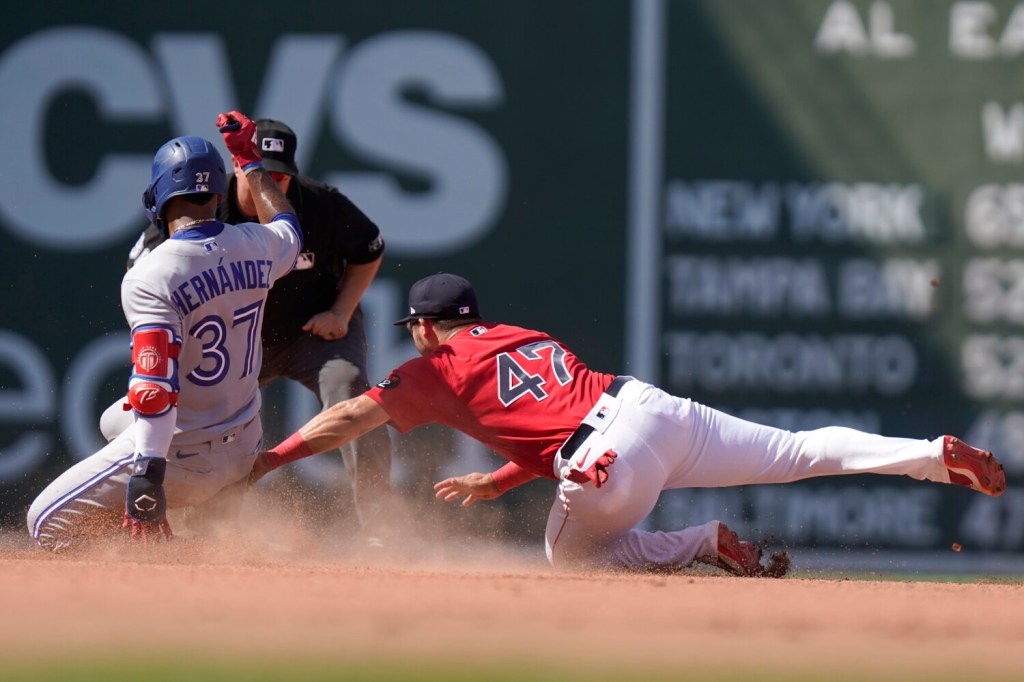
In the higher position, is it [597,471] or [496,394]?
[496,394]

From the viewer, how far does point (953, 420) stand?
6922 mm

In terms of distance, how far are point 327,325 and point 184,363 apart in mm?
1194

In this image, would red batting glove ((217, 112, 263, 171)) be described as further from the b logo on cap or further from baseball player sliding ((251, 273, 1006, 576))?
baseball player sliding ((251, 273, 1006, 576))

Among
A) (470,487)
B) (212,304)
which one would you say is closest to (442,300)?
(470,487)

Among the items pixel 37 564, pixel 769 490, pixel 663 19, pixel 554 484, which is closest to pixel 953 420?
pixel 769 490

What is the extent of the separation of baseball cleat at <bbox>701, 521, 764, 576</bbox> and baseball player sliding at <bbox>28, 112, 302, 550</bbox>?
167 centimetres

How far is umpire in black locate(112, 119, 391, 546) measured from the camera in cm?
552

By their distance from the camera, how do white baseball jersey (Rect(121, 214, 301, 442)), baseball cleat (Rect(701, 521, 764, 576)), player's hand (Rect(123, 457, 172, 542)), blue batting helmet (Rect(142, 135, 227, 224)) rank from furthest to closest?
baseball cleat (Rect(701, 521, 764, 576)) < blue batting helmet (Rect(142, 135, 227, 224)) < white baseball jersey (Rect(121, 214, 301, 442)) < player's hand (Rect(123, 457, 172, 542))

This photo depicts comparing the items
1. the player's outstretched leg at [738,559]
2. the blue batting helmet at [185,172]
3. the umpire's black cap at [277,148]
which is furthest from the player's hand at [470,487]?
the umpire's black cap at [277,148]

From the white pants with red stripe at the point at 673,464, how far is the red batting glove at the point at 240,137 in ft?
5.10

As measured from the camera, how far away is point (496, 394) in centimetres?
453

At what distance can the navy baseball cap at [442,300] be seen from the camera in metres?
4.71

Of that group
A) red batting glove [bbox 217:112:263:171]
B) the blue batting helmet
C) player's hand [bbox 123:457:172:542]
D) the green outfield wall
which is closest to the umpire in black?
red batting glove [bbox 217:112:263:171]

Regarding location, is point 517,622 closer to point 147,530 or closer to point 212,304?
point 147,530
